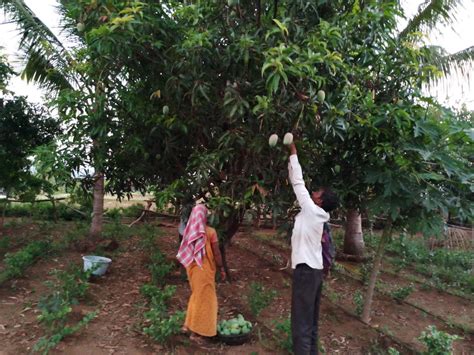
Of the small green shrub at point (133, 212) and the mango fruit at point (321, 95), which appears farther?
the small green shrub at point (133, 212)

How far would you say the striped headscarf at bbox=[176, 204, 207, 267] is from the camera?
363 centimetres

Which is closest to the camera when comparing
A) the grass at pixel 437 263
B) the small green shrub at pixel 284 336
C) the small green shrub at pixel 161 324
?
the small green shrub at pixel 161 324

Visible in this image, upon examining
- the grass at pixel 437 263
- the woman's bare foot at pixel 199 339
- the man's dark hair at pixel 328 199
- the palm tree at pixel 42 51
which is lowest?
the woman's bare foot at pixel 199 339

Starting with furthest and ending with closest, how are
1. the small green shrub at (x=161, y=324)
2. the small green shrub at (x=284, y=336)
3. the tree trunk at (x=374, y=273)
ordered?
the tree trunk at (x=374, y=273)
the small green shrub at (x=284, y=336)
the small green shrub at (x=161, y=324)

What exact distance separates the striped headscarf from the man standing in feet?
2.74

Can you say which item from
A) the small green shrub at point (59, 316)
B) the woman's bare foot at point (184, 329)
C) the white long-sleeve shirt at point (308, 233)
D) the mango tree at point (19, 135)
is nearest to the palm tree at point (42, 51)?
the mango tree at point (19, 135)

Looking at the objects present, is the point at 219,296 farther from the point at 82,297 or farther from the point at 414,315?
the point at 414,315

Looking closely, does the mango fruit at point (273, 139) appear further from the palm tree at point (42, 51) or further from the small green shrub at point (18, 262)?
the palm tree at point (42, 51)

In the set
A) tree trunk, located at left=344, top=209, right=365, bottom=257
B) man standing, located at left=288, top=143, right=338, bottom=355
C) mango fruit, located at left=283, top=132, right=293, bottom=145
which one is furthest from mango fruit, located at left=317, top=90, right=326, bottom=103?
tree trunk, located at left=344, top=209, right=365, bottom=257

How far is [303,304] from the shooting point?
10.5ft

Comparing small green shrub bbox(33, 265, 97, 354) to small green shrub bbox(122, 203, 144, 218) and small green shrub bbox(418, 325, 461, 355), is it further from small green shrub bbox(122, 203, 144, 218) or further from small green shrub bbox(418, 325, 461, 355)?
small green shrub bbox(122, 203, 144, 218)

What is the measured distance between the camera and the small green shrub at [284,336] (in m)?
3.63

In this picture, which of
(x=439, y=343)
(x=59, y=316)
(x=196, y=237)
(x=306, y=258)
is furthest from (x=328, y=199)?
(x=59, y=316)

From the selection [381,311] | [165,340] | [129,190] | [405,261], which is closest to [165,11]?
[129,190]
